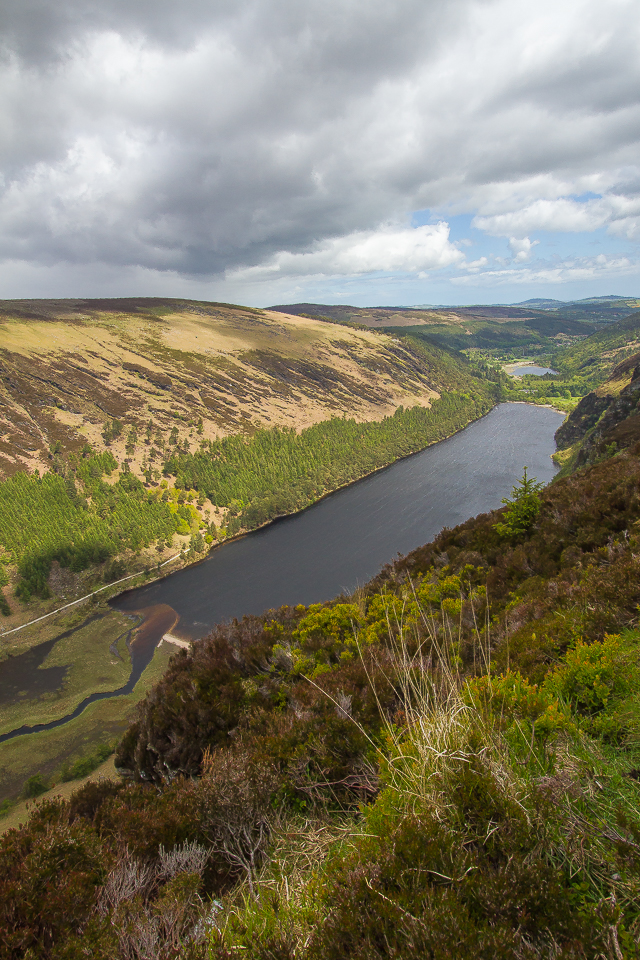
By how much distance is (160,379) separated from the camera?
5241 inches

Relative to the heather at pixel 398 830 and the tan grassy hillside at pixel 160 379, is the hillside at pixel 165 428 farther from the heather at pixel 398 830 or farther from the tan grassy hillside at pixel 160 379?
the heather at pixel 398 830

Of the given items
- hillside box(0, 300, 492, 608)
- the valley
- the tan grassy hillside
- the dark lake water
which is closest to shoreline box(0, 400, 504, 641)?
the dark lake water

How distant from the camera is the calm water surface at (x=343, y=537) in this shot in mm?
63531

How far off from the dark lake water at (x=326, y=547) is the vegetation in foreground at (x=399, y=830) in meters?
37.7

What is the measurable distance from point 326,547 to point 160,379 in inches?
3525

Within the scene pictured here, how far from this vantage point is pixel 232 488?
96.7 meters

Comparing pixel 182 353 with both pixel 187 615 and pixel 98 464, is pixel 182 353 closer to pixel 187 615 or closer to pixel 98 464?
pixel 98 464

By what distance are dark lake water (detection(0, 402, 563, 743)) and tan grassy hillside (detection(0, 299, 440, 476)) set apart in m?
43.0

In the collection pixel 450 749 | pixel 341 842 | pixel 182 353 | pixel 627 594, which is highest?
pixel 182 353

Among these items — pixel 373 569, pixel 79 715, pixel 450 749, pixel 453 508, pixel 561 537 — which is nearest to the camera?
pixel 450 749

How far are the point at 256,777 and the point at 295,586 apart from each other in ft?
196

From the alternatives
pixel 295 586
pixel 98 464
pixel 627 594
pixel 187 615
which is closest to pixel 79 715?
pixel 187 615

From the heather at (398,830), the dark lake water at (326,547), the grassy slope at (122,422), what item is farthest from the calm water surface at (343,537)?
the heather at (398,830)

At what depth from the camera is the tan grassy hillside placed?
349 ft
